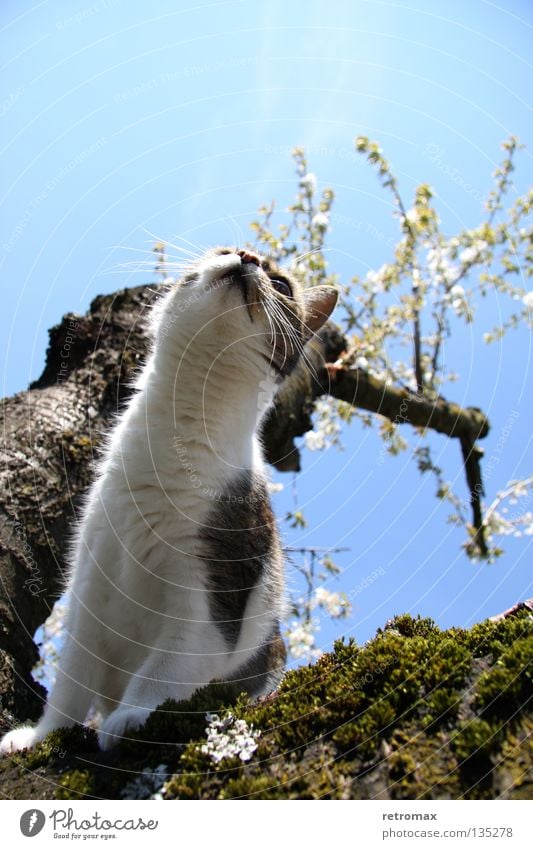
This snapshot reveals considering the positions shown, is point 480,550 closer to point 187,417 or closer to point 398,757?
point 187,417

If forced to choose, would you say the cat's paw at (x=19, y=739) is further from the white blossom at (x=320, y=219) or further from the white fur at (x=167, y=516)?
the white blossom at (x=320, y=219)

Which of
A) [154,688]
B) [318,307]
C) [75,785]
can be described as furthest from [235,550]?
[318,307]

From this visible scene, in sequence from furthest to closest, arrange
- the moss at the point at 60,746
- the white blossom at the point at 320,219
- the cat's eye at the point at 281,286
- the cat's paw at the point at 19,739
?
the white blossom at the point at 320,219
the cat's eye at the point at 281,286
the cat's paw at the point at 19,739
the moss at the point at 60,746

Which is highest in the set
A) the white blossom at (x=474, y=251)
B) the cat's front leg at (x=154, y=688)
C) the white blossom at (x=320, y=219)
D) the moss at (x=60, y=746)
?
the white blossom at (x=320, y=219)

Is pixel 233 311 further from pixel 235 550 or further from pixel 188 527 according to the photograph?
pixel 235 550

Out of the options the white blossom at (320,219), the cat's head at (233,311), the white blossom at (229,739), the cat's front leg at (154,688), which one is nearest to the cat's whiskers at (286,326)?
the cat's head at (233,311)

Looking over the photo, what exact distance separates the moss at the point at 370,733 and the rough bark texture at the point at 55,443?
1.59 metres

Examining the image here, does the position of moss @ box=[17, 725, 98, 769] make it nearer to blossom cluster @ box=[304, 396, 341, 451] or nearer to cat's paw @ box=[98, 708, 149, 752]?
cat's paw @ box=[98, 708, 149, 752]

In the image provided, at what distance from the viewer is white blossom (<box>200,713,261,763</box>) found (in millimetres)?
2236

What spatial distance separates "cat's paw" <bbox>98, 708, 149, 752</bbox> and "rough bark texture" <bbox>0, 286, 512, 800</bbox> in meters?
1.32

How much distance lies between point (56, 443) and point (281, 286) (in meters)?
2.11

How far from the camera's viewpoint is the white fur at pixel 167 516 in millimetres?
3561

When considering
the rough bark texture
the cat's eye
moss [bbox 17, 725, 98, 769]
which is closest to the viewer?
moss [bbox 17, 725, 98, 769]

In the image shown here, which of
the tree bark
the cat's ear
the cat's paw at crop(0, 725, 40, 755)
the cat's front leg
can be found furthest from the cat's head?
the cat's paw at crop(0, 725, 40, 755)
